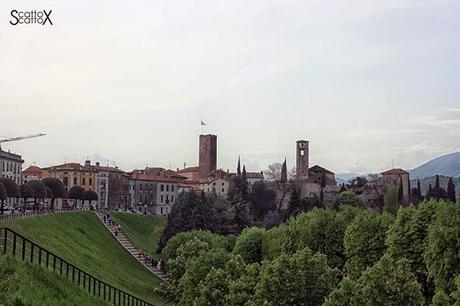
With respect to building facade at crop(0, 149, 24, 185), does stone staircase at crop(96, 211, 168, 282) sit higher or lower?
lower

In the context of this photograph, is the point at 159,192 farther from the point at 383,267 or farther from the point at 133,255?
the point at 383,267

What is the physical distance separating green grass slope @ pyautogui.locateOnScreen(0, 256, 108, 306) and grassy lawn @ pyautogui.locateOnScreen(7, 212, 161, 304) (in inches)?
809

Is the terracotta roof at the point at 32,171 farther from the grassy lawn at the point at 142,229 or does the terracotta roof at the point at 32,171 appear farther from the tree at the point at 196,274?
the tree at the point at 196,274

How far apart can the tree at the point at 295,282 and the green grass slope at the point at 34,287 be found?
13480 mm

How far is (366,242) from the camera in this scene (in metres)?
46.0

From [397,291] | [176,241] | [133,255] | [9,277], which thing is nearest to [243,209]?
[133,255]

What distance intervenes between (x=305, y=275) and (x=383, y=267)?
18.6 feet

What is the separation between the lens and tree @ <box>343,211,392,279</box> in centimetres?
4581

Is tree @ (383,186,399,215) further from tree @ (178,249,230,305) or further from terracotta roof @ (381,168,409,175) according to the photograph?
tree @ (178,249,230,305)

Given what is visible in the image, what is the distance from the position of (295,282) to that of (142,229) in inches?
2871

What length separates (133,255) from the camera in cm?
7575

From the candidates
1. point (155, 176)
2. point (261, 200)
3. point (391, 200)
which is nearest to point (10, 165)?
point (261, 200)

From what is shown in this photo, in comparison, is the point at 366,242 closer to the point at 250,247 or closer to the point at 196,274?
the point at 196,274

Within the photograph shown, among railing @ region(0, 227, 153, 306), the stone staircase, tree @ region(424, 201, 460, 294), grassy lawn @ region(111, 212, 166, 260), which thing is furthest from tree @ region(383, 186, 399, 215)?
railing @ region(0, 227, 153, 306)
